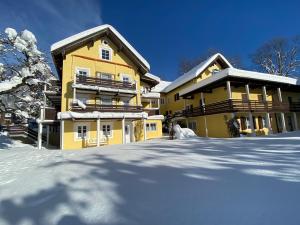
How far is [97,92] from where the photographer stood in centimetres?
1883

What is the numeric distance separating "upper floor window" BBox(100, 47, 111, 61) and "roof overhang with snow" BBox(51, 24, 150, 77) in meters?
1.33

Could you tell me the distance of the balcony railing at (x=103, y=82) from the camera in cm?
1758

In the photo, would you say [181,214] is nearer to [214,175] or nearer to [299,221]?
[299,221]

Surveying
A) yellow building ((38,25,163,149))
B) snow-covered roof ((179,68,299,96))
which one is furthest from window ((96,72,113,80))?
snow-covered roof ((179,68,299,96))

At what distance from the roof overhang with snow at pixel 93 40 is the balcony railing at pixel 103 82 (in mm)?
3112

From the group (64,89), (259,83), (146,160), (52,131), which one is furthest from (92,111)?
(259,83)

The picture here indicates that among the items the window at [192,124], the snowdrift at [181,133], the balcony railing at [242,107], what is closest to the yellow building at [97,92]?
the snowdrift at [181,133]

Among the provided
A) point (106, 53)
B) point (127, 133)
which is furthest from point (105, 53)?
point (127, 133)

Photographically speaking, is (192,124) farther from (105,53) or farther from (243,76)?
(105,53)

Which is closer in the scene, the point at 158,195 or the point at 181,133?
the point at 158,195

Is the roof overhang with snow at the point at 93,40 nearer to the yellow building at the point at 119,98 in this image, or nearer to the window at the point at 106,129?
the yellow building at the point at 119,98

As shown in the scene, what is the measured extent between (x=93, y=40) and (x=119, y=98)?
23.0 feet

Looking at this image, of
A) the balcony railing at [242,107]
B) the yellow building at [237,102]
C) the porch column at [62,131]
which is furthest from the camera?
the yellow building at [237,102]

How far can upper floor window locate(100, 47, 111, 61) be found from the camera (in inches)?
798
